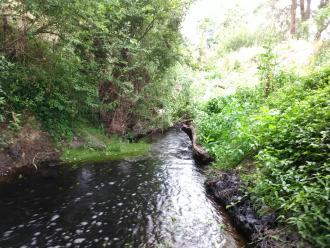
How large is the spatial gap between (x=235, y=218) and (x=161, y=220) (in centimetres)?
168

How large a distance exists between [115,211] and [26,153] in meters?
5.80

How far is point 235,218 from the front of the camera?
7.01 meters

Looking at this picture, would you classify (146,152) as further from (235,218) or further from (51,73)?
(235,218)

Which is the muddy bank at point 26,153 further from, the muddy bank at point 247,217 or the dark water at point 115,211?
the muddy bank at point 247,217

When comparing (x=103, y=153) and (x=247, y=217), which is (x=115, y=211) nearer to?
(x=247, y=217)

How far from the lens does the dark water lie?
627 cm

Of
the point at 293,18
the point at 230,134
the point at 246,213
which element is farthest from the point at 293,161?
the point at 293,18

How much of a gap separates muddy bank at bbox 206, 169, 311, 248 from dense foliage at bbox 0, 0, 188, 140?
7.18 metres

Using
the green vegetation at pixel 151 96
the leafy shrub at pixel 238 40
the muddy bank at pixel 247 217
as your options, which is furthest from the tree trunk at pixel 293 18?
the muddy bank at pixel 247 217

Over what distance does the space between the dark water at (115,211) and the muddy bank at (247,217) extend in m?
0.31

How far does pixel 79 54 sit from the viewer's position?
1386cm

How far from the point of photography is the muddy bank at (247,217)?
16.7 feet

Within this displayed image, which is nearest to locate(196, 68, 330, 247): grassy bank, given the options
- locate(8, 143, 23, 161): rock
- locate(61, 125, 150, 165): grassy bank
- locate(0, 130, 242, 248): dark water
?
locate(0, 130, 242, 248): dark water

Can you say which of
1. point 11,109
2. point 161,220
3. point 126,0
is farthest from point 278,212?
point 126,0
